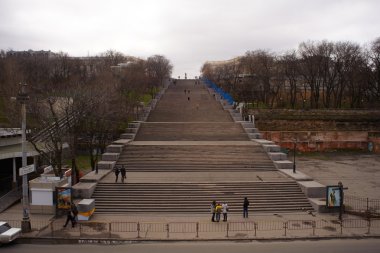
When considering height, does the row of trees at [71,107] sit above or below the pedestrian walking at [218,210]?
above

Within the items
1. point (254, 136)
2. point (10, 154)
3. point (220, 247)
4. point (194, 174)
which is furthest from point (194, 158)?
point (220, 247)

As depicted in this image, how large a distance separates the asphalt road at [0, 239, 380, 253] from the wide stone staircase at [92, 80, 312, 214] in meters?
5.44

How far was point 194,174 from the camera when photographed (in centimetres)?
3038

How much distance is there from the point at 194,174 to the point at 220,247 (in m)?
12.8

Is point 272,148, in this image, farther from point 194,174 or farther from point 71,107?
point 71,107

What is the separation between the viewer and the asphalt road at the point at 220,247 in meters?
17.1

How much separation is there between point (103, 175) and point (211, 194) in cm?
833

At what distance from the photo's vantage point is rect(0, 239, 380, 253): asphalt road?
17.1 m

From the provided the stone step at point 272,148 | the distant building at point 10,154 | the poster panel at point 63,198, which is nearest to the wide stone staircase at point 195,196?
the poster panel at point 63,198

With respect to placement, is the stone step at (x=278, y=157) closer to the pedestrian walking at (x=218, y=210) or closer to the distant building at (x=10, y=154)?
the pedestrian walking at (x=218, y=210)

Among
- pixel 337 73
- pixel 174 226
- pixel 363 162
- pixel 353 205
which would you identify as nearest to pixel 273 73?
pixel 337 73

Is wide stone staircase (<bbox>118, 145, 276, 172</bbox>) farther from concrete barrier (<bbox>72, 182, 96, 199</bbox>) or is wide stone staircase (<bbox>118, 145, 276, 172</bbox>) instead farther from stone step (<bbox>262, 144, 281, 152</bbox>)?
concrete barrier (<bbox>72, 182, 96, 199</bbox>)

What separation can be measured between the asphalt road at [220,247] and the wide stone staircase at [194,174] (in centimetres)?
544

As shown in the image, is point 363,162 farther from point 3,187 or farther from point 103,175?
point 3,187
